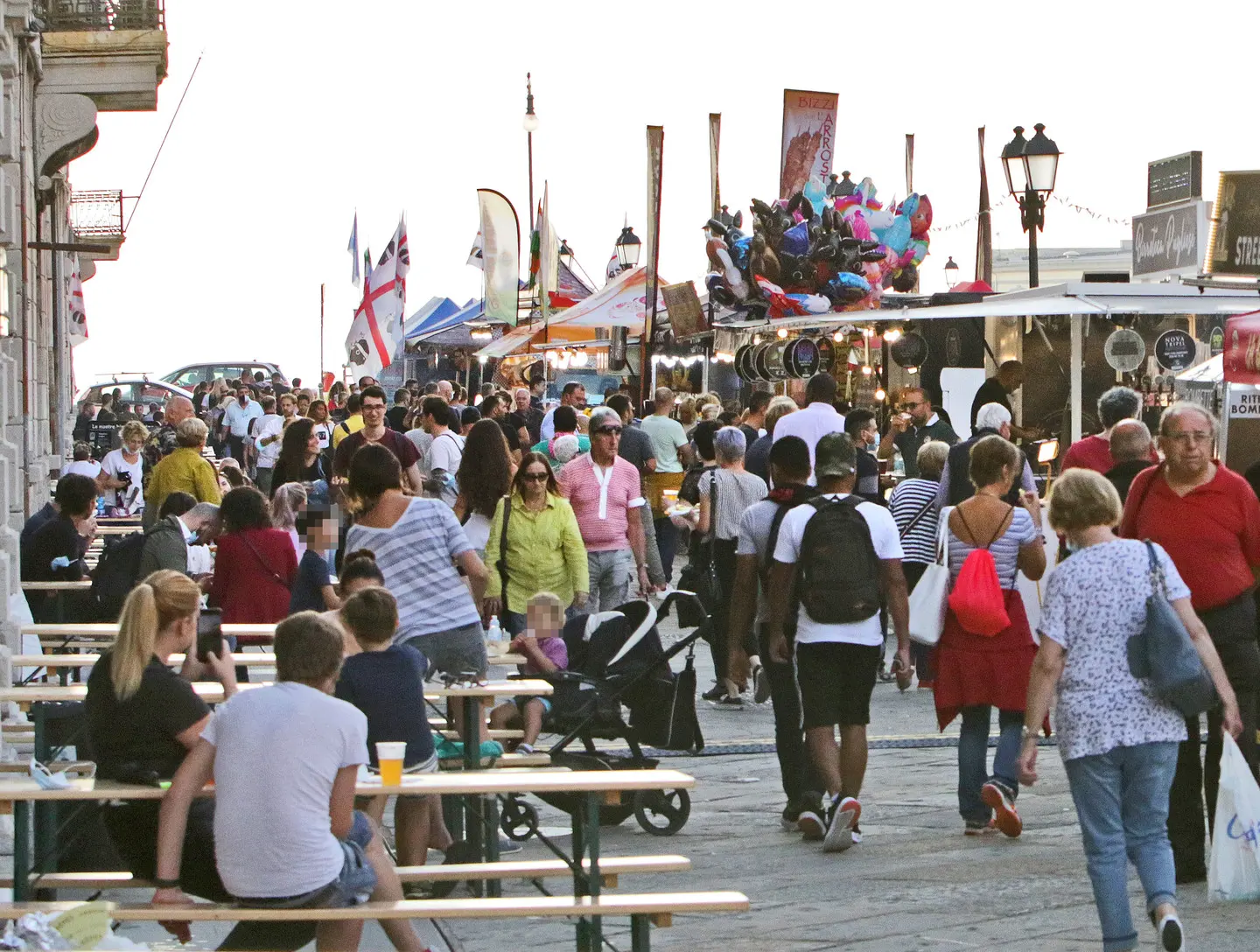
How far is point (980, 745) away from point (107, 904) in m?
4.19

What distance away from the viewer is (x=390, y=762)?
589 cm

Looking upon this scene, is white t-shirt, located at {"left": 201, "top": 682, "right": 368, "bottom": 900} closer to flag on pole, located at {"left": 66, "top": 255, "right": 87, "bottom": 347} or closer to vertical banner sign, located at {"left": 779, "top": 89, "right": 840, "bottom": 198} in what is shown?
vertical banner sign, located at {"left": 779, "top": 89, "right": 840, "bottom": 198}

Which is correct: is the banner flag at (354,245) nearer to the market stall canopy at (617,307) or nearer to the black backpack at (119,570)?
the market stall canopy at (617,307)

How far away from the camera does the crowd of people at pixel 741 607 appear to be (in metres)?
5.80

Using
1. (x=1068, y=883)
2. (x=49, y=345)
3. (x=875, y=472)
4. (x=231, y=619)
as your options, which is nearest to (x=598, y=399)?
(x=49, y=345)

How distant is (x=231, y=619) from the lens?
32.6 feet

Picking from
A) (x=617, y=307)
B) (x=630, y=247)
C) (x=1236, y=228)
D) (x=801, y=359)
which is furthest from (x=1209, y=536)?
(x=630, y=247)

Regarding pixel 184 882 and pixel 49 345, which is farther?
pixel 49 345

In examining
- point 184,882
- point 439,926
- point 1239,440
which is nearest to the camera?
point 184,882

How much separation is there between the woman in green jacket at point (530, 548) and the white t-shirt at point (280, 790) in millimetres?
4866

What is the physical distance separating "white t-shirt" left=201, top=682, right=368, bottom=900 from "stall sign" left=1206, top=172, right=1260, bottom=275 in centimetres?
859

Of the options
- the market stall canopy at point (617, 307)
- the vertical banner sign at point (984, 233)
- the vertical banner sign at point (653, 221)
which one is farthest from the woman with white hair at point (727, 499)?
the vertical banner sign at point (984, 233)

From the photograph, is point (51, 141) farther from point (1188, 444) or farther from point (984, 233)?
point (984, 233)

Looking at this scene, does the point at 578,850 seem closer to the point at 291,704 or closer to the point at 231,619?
the point at 291,704
